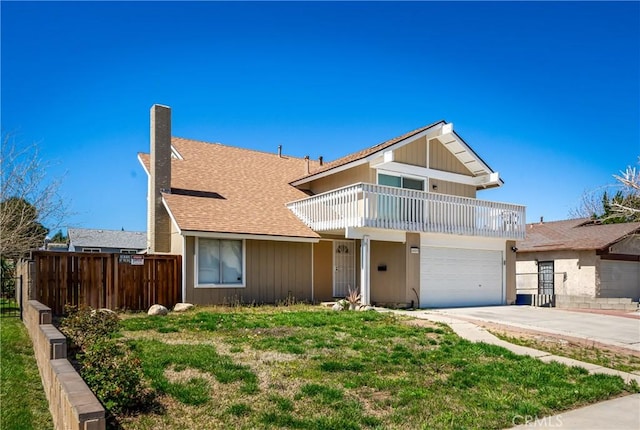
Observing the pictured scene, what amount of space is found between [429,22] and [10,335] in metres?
14.0

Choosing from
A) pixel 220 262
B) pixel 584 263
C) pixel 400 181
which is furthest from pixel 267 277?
pixel 584 263

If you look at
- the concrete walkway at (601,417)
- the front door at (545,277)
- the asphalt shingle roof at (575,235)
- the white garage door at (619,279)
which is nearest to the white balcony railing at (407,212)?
the asphalt shingle roof at (575,235)

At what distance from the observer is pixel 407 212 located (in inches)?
706

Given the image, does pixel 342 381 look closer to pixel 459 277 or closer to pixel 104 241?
pixel 459 277

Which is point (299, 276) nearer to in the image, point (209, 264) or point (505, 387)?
point (209, 264)

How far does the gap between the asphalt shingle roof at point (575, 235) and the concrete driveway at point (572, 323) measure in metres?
7.98

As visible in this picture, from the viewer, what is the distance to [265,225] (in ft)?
58.3

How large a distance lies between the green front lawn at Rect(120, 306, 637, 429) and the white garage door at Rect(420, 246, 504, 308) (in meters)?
7.67

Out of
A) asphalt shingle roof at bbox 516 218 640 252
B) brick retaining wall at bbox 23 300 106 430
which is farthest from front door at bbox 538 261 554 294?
brick retaining wall at bbox 23 300 106 430

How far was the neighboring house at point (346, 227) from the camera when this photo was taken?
16984 mm

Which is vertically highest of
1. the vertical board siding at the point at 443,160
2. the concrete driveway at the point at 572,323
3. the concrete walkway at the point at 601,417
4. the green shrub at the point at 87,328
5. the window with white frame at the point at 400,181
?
the vertical board siding at the point at 443,160

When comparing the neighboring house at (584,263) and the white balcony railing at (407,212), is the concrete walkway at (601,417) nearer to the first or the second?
the white balcony railing at (407,212)

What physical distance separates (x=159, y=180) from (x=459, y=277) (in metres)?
11.8

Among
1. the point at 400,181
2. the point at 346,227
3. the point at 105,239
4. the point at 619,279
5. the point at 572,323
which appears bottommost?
the point at 572,323
